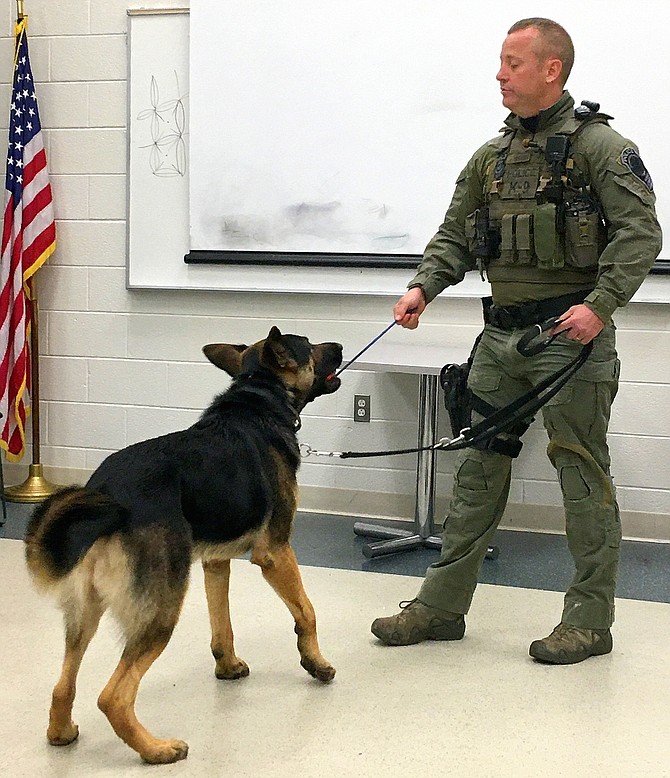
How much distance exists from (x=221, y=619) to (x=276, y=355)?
2.49 feet

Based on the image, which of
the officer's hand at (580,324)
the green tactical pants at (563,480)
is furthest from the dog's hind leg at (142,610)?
the officer's hand at (580,324)

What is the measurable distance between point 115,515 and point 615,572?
1.58m

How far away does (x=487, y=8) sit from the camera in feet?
13.3

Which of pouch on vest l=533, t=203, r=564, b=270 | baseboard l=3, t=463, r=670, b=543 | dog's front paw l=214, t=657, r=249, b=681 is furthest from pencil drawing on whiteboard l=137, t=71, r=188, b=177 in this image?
dog's front paw l=214, t=657, r=249, b=681

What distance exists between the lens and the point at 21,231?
453cm

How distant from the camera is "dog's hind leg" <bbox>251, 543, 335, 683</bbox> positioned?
8.20ft

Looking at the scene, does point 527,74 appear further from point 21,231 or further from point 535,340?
point 21,231

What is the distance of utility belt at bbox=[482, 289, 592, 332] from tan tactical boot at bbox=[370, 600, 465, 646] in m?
0.93

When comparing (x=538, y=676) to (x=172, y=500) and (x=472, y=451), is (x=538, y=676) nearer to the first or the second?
A: (x=472, y=451)

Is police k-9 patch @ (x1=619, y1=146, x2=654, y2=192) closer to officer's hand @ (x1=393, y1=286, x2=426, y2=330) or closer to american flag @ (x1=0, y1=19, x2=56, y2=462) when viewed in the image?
officer's hand @ (x1=393, y1=286, x2=426, y2=330)

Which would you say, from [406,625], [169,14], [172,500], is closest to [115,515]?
[172,500]

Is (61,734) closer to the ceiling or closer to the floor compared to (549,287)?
closer to the floor

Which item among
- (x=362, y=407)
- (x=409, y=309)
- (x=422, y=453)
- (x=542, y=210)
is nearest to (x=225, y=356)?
(x=409, y=309)

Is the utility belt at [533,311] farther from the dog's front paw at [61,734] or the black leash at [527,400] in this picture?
the dog's front paw at [61,734]
